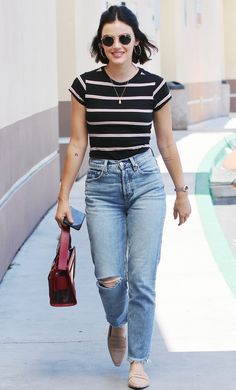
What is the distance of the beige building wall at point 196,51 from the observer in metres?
28.8

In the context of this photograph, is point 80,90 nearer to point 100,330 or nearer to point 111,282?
point 111,282

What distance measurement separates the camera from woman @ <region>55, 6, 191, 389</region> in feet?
17.6

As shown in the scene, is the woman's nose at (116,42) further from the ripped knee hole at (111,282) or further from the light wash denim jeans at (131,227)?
the ripped knee hole at (111,282)

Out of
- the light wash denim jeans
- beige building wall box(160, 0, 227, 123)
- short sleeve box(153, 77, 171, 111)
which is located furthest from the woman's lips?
beige building wall box(160, 0, 227, 123)

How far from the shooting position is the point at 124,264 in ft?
18.1

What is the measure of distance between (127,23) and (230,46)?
122 ft

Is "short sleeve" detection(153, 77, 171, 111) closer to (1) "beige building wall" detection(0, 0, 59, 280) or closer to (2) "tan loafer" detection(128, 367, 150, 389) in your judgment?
(2) "tan loafer" detection(128, 367, 150, 389)

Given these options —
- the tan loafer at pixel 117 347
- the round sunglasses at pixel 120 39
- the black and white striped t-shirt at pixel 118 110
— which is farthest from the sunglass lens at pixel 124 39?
the tan loafer at pixel 117 347

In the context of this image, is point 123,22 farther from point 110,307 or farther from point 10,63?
point 10,63

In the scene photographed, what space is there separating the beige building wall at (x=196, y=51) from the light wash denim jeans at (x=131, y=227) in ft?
77.3

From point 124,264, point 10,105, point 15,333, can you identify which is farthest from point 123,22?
point 10,105

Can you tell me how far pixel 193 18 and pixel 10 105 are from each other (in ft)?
77.7

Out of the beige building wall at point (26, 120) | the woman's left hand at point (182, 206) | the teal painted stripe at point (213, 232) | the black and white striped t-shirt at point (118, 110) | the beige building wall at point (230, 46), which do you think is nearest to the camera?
the black and white striped t-shirt at point (118, 110)

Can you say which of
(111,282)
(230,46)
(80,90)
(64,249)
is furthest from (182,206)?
(230,46)
